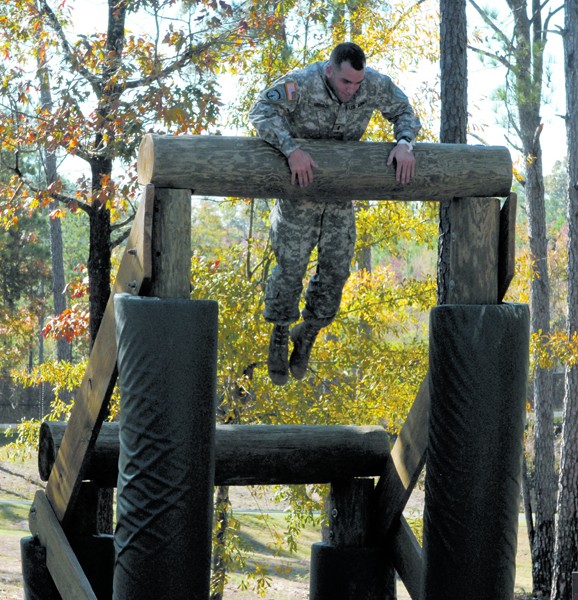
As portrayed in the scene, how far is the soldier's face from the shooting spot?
4.50 m

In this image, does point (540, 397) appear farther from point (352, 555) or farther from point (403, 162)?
point (403, 162)

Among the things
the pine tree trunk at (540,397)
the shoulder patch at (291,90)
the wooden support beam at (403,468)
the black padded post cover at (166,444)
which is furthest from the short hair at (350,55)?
the pine tree trunk at (540,397)

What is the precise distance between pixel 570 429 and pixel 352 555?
27.7ft

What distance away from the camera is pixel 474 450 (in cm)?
411

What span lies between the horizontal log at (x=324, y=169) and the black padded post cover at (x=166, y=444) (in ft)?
1.71

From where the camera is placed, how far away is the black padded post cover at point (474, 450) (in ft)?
13.5

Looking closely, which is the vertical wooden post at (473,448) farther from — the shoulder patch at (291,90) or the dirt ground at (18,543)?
the dirt ground at (18,543)

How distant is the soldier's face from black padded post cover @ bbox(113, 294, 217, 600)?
52.5 inches

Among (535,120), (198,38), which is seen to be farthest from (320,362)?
(535,120)

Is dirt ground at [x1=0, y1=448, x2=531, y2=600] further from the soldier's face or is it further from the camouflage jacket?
the soldier's face

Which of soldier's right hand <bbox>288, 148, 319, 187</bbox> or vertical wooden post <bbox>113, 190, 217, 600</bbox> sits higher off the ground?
soldier's right hand <bbox>288, 148, 319, 187</bbox>

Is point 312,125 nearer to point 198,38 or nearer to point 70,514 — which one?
point 70,514

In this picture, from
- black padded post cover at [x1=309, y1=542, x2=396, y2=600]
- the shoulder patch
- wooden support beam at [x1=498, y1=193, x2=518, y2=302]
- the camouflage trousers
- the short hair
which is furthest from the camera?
black padded post cover at [x1=309, y1=542, x2=396, y2=600]

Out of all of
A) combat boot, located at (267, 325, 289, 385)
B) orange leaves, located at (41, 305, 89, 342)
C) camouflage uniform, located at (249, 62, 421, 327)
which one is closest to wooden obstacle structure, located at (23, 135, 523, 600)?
camouflage uniform, located at (249, 62, 421, 327)
